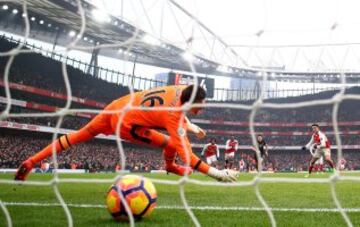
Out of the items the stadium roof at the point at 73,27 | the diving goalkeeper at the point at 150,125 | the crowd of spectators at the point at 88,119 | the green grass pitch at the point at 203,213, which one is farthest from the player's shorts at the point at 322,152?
the crowd of spectators at the point at 88,119

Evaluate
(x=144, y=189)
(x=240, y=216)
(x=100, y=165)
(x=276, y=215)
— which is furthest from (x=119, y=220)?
(x=100, y=165)

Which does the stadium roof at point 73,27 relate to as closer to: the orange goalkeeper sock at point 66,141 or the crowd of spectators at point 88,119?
the crowd of spectators at point 88,119

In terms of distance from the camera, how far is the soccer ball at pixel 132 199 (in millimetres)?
3867

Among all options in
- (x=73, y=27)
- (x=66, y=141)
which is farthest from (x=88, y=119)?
(x=66, y=141)

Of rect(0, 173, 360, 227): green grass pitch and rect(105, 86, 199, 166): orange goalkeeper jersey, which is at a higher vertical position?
rect(105, 86, 199, 166): orange goalkeeper jersey

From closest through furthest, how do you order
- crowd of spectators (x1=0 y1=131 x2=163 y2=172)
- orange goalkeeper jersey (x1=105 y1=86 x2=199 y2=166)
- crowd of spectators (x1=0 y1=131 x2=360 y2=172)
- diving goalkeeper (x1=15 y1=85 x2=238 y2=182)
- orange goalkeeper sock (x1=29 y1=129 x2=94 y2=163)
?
1. diving goalkeeper (x1=15 y1=85 x2=238 y2=182)
2. orange goalkeeper jersey (x1=105 y1=86 x2=199 y2=166)
3. orange goalkeeper sock (x1=29 y1=129 x2=94 y2=163)
4. crowd of spectators (x1=0 y1=131 x2=163 y2=172)
5. crowd of spectators (x1=0 y1=131 x2=360 y2=172)

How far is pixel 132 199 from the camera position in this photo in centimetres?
391

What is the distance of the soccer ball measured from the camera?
12.7 feet

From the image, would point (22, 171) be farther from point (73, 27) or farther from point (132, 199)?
point (73, 27)

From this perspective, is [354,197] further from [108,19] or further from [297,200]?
[108,19]

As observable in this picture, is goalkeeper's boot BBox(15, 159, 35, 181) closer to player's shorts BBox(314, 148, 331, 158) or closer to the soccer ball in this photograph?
the soccer ball

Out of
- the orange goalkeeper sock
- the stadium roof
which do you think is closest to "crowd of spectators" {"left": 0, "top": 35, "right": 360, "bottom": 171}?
the stadium roof

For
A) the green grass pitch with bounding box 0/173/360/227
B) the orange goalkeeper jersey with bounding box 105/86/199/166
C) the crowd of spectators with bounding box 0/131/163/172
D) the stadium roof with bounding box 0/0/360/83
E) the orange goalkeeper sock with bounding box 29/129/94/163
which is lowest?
the crowd of spectators with bounding box 0/131/163/172

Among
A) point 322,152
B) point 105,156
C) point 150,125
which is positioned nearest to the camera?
point 150,125
